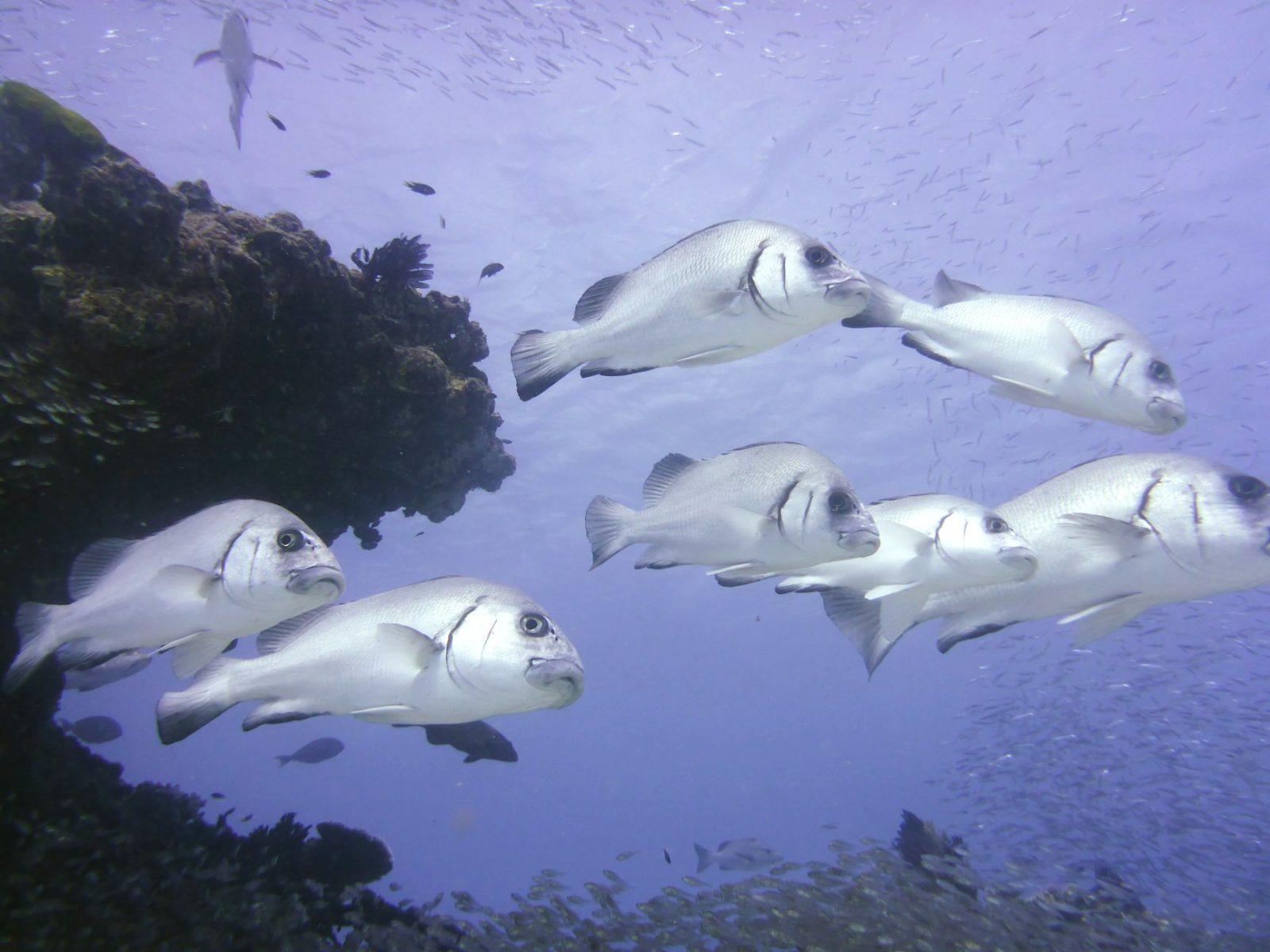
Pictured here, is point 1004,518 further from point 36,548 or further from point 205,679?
point 36,548

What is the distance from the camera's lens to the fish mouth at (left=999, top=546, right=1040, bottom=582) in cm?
326

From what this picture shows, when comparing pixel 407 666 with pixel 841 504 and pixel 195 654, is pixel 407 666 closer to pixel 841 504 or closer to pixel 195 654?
pixel 195 654

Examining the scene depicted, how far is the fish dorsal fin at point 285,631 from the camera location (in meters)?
3.17

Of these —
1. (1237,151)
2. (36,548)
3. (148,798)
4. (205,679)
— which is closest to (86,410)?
(36,548)

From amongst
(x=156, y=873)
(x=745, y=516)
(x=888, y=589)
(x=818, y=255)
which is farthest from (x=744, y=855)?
(x=818, y=255)

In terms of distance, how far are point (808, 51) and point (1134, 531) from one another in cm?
1549

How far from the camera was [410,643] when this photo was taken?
2.77 m

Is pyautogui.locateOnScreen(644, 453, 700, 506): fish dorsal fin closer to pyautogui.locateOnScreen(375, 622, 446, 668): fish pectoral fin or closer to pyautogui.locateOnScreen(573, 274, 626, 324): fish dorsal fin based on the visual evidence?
pyautogui.locateOnScreen(573, 274, 626, 324): fish dorsal fin

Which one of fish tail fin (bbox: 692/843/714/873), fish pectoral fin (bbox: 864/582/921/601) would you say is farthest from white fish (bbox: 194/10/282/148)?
fish tail fin (bbox: 692/843/714/873)

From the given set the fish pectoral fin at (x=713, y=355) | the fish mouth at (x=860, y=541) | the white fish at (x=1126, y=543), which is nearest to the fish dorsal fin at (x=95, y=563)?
the fish pectoral fin at (x=713, y=355)

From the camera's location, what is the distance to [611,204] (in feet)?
61.0

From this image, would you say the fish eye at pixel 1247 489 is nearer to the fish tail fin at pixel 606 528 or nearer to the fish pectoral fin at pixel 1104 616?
the fish pectoral fin at pixel 1104 616

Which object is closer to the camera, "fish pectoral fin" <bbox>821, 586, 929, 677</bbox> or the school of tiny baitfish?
the school of tiny baitfish

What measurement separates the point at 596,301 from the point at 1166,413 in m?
2.95
